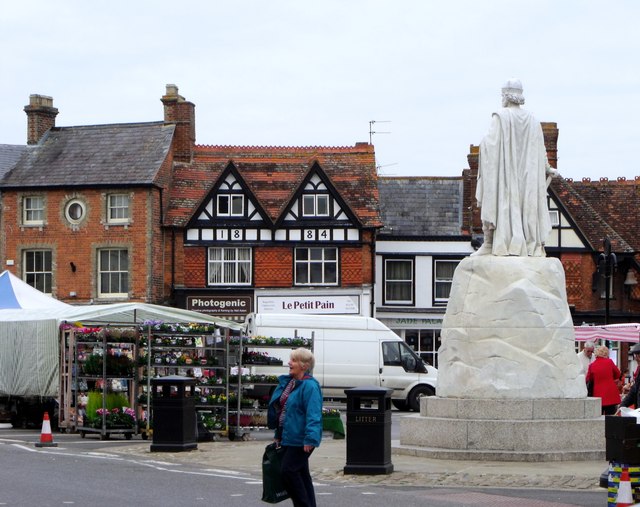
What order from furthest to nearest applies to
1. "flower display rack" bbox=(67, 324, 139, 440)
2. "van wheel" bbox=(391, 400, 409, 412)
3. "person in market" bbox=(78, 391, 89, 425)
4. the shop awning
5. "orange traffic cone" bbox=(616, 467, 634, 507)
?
"van wheel" bbox=(391, 400, 409, 412), the shop awning, "person in market" bbox=(78, 391, 89, 425), "flower display rack" bbox=(67, 324, 139, 440), "orange traffic cone" bbox=(616, 467, 634, 507)

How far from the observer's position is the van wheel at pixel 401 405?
3872 cm

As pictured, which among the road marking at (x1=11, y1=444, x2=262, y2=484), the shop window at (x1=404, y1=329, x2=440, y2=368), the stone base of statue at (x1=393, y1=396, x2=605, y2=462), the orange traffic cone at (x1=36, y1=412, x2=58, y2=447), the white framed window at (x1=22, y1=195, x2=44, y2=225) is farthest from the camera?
the shop window at (x1=404, y1=329, x2=440, y2=368)

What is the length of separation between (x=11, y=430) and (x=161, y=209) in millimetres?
25164

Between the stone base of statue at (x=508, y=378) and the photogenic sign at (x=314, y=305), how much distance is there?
1265 inches

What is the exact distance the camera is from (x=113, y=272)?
52.0 metres

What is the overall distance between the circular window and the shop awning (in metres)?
23.9

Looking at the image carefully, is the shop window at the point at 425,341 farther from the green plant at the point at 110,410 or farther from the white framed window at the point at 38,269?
the green plant at the point at 110,410

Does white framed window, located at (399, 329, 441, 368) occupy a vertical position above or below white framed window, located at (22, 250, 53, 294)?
below

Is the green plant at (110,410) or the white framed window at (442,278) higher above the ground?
the white framed window at (442,278)

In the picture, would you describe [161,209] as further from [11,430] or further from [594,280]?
[11,430]

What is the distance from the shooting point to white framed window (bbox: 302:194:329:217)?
2067 inches

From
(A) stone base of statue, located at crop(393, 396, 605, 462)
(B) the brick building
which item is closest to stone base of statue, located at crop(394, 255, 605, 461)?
(A) stone base of statue, located at crop(393, 396, 605, 462)

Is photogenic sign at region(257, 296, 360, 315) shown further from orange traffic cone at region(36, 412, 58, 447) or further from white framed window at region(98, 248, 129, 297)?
orange traffic cone at region(36, 412, 58, 447)

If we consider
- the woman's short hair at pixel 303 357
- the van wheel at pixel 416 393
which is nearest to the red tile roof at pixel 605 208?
the van wheel at pixel 416 393
